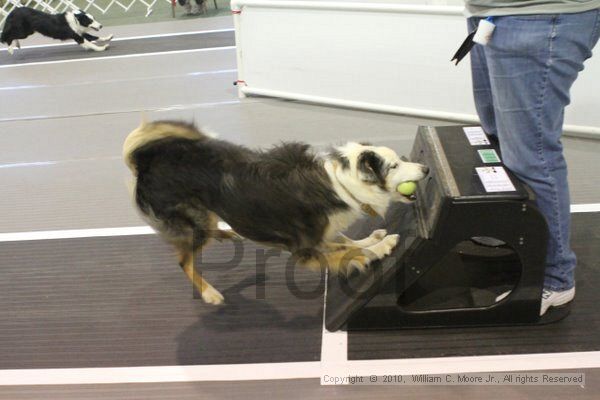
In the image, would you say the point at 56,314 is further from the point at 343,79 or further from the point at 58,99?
the point at 58,99

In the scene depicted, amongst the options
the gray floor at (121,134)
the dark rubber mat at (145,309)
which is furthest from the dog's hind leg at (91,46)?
the dark rubber mat at (145,309)

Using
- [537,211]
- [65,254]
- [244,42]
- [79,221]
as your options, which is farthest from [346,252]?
[244,42]

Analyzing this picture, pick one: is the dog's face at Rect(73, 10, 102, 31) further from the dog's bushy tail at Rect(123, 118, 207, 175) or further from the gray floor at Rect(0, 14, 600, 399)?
the dog's bushy tail at Rect(123, 118, 207, 175)

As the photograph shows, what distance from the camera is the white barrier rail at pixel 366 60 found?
3283 millimetres

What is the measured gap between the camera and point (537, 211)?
64.4 inches

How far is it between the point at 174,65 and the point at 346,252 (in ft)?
13.2

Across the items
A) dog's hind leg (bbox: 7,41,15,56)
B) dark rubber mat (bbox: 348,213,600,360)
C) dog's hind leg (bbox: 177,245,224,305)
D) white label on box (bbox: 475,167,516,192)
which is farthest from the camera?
dog's hind leg (bbox: 7,41,15,56)

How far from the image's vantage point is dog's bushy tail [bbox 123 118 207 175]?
1928 millimetres

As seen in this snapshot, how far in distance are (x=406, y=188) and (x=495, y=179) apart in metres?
0.31

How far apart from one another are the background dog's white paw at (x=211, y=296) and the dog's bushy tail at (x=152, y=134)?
56 centimetres

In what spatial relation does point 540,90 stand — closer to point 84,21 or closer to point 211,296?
point 211,296

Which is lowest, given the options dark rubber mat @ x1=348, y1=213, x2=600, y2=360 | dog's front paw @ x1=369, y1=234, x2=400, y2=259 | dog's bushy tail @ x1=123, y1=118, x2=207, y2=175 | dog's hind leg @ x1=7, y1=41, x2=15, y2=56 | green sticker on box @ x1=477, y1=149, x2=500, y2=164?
dark rubber mat @ x1=348, y1=213, x2=600, y2=360

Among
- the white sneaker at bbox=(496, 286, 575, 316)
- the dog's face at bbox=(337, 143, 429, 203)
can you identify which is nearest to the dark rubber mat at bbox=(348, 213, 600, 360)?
the white sneaker at bbox=(496, 286, 575, 316)

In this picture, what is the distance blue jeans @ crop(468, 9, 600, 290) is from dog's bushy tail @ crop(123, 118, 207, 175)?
43.3 inches
